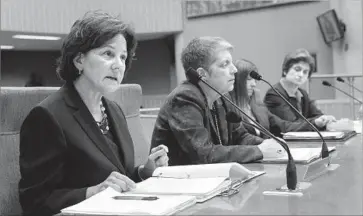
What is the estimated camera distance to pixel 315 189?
143 centimetres

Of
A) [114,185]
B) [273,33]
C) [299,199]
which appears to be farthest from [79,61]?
[273,33]

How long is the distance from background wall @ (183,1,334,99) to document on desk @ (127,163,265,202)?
6.43 m

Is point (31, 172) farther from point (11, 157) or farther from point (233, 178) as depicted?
→ point (233, 178)

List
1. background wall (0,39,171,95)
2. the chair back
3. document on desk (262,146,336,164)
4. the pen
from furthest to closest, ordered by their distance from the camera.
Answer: background wall (0,39,171,95), document on desk (262,146,336,164), the chair back, the pen

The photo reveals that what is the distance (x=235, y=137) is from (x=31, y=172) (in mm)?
1385

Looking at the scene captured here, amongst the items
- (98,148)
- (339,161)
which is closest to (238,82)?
(339,161)

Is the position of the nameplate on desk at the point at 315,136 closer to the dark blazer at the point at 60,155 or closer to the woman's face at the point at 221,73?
the woman's face at the point at 221,73

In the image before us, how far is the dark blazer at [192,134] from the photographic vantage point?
2.03m

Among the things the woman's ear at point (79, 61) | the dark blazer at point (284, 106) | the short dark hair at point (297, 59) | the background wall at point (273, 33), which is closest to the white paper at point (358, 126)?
the dark blazer at point (284, 106)

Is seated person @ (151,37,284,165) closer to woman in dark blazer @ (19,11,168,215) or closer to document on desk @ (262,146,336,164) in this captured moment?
document on desk @ (262,146,336,164)

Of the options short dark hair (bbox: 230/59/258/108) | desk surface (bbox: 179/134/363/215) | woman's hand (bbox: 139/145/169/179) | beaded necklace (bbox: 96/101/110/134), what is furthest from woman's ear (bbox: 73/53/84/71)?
short dark hair (bbox: 230/59/258/108)

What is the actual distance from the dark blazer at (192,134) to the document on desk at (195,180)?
0.30 metres

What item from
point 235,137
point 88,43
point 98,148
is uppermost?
point 88,43

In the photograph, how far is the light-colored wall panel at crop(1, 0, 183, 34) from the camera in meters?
8.37
